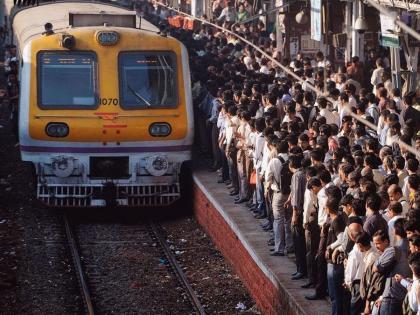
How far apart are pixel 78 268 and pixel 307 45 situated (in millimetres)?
12453

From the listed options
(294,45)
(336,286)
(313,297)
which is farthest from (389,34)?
(336,286)

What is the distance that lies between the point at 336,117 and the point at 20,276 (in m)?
4.56

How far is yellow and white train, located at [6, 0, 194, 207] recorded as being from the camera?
56.9ft

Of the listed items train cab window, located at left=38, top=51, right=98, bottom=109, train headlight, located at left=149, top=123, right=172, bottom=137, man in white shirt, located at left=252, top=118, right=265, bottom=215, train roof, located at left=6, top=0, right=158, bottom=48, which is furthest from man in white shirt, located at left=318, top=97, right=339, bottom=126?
train roof, located at left=6, top=0, right=158, bottom=48

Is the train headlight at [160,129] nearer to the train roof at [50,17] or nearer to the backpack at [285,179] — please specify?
the train roof at [50,17]

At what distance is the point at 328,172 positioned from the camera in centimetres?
1217

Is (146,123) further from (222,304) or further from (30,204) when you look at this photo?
(222,304)

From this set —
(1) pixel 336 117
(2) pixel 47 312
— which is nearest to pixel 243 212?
(1) pixel 336 117

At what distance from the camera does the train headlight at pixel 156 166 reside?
57.2 ft

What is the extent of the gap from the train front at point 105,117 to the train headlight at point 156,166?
1 centimetres

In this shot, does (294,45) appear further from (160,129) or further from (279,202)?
(279,202)

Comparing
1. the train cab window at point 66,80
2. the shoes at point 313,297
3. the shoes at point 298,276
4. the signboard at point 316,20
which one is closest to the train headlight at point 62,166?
the train cab window at point 66,80

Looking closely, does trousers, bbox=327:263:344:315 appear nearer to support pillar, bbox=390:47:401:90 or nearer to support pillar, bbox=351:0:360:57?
support pillar, bbox=390:47:401:90

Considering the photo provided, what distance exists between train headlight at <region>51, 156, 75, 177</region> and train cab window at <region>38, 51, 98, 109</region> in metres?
0.72
